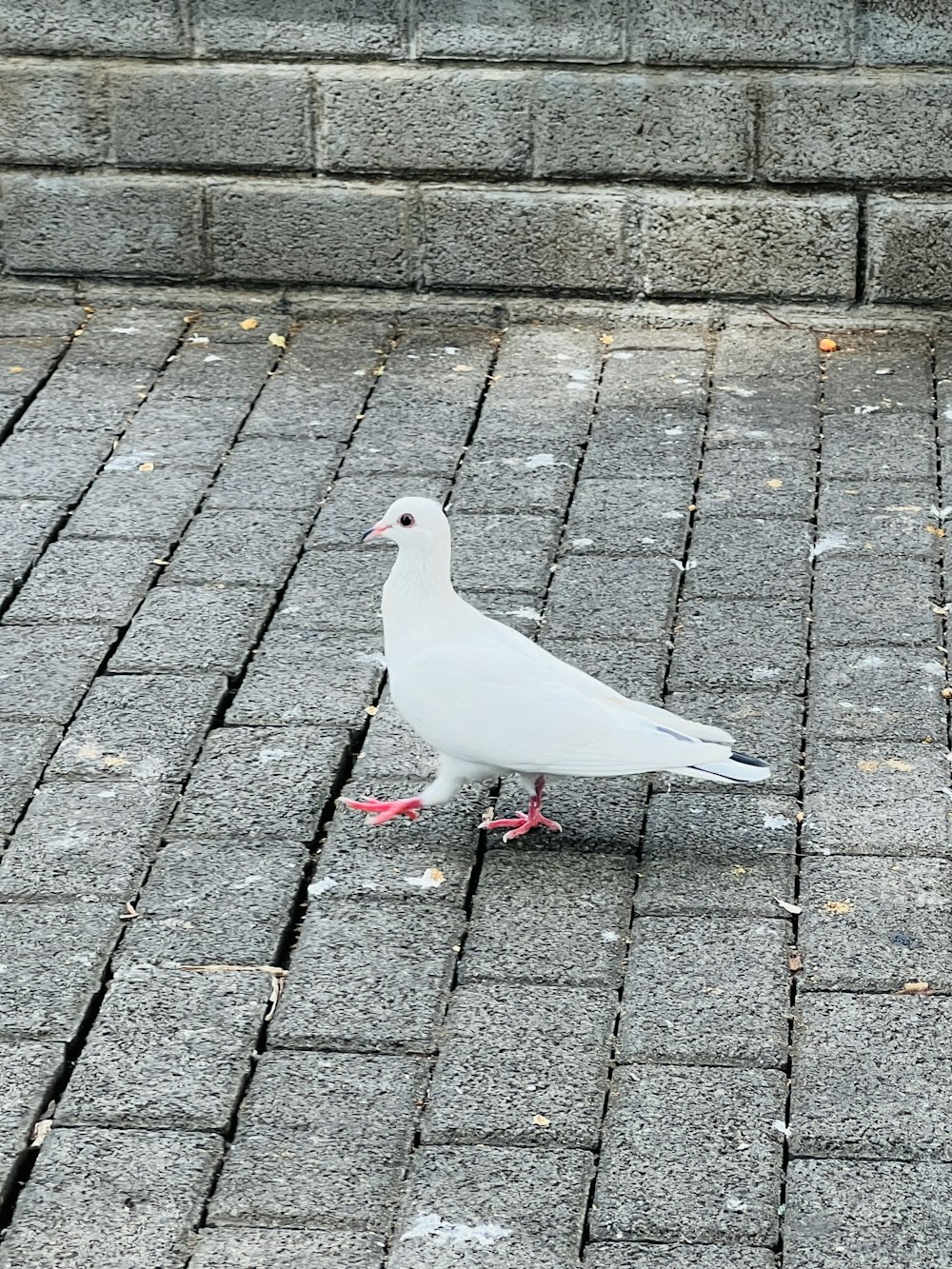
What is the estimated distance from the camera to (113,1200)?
3502 millimetres

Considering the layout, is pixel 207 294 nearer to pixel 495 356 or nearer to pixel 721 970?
pixel 495 356

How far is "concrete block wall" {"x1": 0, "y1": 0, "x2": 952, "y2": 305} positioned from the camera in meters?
7.31

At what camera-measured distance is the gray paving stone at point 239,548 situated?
5840 mm

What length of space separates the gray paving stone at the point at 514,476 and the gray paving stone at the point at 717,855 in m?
1.70

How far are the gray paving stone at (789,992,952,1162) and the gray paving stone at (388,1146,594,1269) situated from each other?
1.42 ft

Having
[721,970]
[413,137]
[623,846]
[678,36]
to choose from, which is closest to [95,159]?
[413,137]

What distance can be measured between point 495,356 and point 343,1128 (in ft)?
13.9

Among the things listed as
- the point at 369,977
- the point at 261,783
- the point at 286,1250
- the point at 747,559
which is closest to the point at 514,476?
the point at 747,559

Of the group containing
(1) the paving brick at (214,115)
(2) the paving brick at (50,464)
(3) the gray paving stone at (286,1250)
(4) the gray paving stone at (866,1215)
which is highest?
(1) the paving brick at (214,115)

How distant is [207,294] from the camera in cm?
791

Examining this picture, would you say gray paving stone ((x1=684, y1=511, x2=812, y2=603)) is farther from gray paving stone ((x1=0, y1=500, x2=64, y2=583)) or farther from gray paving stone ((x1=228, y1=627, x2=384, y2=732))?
gray paving stone ((x1=0, y1=500, x2=64, y2=583))

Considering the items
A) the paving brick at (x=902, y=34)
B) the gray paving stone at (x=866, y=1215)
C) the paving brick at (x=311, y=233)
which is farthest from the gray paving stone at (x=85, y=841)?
the paving brick at (x=902, y=34)

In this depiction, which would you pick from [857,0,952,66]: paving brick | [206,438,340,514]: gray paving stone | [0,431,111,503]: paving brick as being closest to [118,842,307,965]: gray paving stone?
[206,438,340,514]: gray paving stone

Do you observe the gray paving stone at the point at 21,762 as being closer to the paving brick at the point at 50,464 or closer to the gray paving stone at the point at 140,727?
the gray paving stone at the point at 140,727
